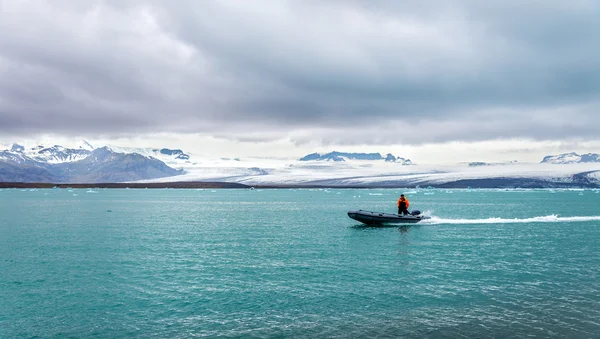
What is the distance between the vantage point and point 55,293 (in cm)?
2656

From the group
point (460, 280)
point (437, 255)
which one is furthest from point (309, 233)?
point (460, 280)

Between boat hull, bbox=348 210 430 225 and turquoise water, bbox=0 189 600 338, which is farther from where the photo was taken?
boat hull, bbox=348 210 430 225

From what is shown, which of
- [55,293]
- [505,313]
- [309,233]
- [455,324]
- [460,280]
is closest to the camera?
[455,324]

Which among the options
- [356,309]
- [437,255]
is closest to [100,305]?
[356,309]

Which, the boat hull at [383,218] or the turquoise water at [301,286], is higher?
the boat hull at [383,218]

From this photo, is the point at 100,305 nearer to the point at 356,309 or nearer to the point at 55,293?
the point at 55,293

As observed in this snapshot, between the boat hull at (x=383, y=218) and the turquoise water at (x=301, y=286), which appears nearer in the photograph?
the turquoise water at (x=301, y=286)

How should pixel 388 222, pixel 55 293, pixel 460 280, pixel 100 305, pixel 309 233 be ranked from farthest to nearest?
pixel 388 222, pixel 309 233, pixel 460 280, pixel 55 293, pixel 100 305

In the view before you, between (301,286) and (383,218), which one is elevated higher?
(383,218)

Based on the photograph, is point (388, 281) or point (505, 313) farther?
point (388, 281)

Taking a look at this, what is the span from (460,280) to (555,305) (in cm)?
635

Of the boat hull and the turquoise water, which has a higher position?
the boat hull

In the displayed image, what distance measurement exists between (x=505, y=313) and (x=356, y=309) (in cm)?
645

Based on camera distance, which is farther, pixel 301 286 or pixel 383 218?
pixel 383 218
